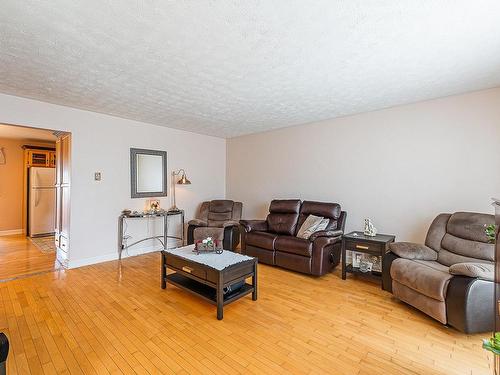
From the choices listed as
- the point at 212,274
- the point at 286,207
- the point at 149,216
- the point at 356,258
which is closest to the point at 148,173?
the point at 149,216

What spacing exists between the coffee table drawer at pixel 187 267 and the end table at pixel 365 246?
6.55ft

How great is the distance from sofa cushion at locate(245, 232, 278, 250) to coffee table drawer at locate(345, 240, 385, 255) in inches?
42.7

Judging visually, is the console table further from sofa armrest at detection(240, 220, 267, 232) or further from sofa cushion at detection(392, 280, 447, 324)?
sofa cushion at detection(392, 280, 447, 324)

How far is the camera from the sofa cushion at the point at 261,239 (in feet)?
12.6

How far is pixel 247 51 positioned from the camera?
212cm

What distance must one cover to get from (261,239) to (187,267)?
149cm

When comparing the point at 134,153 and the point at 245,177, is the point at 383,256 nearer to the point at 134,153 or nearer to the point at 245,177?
the point at 245,177

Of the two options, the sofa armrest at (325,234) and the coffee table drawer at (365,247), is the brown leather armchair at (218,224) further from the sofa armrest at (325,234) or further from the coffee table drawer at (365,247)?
the coffee table drawer at (365,247)

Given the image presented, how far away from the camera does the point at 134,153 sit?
4418mm

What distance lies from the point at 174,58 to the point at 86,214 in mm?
2978

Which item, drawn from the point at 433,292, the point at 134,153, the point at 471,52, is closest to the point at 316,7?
the point at 471,52

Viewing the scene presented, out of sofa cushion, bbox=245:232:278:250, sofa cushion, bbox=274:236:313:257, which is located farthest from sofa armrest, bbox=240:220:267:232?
sofa cushion, bbox=274:236:313:257

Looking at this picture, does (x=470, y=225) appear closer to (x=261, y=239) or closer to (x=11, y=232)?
(x=261, y=239)

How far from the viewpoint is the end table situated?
3153 millimetres
